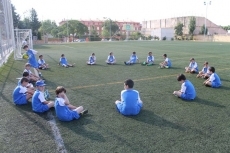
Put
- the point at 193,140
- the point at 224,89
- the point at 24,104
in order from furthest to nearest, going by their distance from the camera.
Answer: the point at 224,89 → the point at 24,104 → the point at 193,140

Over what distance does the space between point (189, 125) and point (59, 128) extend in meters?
2.91

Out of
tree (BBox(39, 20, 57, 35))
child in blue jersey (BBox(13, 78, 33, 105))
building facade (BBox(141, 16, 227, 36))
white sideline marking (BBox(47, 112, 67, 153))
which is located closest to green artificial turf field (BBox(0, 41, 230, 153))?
white sideline marking (BBox(47, 112, 67, 153))

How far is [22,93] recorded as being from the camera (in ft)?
20.4

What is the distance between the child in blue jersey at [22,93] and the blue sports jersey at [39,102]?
0.85 metres

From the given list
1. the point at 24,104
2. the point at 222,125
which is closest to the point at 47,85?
the point at 24,104

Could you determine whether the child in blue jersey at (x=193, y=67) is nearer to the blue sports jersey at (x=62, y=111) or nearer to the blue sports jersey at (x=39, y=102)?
the blue sports jersey at (x=62, y=111)

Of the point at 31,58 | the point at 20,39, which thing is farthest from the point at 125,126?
the point at 20,39

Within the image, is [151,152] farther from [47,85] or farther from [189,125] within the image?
[47,85]

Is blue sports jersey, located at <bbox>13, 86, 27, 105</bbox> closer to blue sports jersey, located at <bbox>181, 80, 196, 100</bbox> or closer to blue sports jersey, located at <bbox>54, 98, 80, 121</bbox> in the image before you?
blue sports jersey, located at <bbox>54, 98, 80, 121</bbox>

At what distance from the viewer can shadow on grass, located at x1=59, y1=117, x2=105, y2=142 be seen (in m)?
4.36

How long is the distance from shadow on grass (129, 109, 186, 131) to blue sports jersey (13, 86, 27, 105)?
3232 mm

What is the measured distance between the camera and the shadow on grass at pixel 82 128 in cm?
436

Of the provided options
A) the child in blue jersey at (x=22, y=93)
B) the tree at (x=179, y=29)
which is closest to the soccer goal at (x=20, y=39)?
the child in blue jersey at (x=22, y=93)

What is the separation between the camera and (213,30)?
9469 cm
